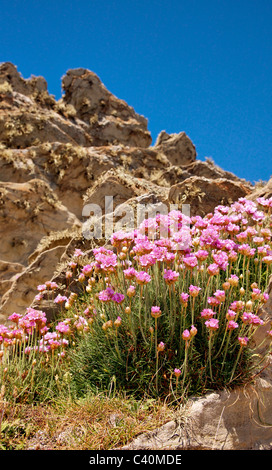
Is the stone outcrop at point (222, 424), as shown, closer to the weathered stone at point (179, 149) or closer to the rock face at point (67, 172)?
the rock face at point (67, 172)

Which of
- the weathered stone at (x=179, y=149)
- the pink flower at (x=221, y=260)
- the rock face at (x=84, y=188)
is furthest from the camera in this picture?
the weathered stone at (x=179, y=149)

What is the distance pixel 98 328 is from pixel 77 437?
115 centimetres

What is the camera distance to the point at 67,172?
1295cm

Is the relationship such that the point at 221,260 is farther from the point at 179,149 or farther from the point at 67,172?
the point at 179,149

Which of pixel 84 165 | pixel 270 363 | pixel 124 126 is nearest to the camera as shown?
pixel 270 363

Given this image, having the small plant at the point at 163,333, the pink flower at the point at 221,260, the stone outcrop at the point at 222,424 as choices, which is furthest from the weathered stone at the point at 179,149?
the stone outcrop at the point at 222,424

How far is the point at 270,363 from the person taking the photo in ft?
11.5

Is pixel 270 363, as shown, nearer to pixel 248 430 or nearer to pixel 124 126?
pixel 248 430

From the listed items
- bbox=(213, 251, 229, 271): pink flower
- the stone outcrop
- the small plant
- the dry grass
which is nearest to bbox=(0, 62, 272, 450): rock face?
the stone outcrop

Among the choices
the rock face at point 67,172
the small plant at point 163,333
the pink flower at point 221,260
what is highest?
the rock face at point 67,172

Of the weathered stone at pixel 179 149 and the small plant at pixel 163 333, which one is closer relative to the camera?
the small plant at pixel 163 333

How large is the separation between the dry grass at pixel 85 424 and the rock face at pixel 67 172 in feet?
11.2

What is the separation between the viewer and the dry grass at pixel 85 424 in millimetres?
2889
